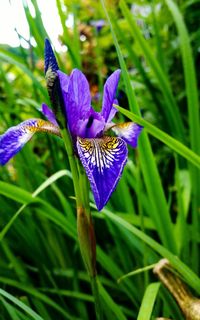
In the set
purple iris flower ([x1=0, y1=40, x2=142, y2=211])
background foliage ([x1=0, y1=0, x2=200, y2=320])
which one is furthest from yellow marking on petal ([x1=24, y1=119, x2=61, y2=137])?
background foliage ([x1=0, y1=0, x2=200, y2=320])

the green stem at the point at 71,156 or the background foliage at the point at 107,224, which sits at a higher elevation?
the green stem at the point at 71,156

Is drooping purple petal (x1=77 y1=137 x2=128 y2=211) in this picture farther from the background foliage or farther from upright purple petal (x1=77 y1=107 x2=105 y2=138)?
the background foliage

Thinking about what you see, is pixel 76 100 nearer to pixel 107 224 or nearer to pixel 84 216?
pixel 84 216

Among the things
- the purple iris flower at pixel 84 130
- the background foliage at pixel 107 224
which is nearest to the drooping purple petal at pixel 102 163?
the purple iris flower at pixel 84 130

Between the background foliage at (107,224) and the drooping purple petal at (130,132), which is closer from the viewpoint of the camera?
the drooping purple petal at (130,132)

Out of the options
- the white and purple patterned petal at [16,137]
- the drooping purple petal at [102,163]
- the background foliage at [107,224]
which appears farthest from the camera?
the background foliage at [107,224]

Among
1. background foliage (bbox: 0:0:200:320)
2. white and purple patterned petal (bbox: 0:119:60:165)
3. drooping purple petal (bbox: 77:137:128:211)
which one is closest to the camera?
drooping purple petal (bbox: 77:137:128:211)

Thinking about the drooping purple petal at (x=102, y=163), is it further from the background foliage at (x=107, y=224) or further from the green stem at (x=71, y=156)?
the background foliage at (x=107, y=224)

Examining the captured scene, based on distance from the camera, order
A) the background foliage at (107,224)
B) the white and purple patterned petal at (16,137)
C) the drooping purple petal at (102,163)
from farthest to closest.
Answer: the background foliage at (107,224), the white and purple patterned petal at (16,137), the drooping purple petal at (102,163)
